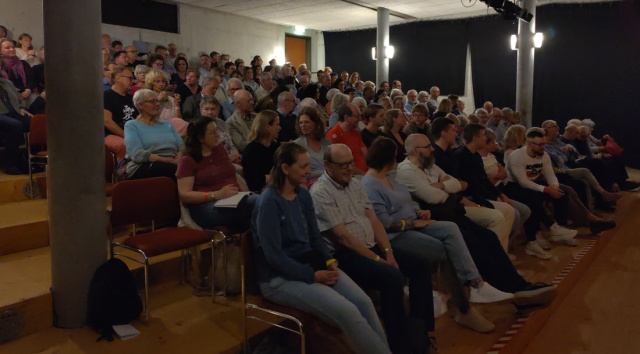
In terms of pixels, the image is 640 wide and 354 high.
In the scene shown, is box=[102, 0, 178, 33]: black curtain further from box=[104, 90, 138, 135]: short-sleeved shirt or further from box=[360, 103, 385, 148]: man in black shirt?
box=[360, 103, 385, 148]: man in black shirt

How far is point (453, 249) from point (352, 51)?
421 inches

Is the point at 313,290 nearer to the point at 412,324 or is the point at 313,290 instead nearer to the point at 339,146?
the point at 412,324

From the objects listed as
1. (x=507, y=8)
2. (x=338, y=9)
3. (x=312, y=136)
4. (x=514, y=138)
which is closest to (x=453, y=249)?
(x=312, y=136)

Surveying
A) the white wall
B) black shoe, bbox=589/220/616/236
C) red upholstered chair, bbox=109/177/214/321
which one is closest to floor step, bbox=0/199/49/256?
red upholstered chair, bbox=109/177/214/321

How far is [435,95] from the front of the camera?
989cm

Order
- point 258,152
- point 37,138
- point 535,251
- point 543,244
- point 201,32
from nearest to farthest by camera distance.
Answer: point 258,152
point 37,138
point 535,251
point 543,244
point 201,32

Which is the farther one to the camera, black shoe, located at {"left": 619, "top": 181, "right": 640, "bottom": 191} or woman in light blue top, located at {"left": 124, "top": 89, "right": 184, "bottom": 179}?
black shoe, located at {"left": 619, "top": 181, "right": 640, "bottom": 191}

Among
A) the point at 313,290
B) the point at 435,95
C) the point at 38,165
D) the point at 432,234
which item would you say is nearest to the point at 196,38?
the point at 435,95

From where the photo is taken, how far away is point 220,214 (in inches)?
121

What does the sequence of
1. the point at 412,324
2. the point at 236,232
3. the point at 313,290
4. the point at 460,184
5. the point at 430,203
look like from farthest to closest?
the point at 460,184, the point at 430,203, the point at 236,232, the point at 412,324, the point at 313,290

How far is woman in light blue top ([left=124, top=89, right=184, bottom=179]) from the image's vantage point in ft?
11.6

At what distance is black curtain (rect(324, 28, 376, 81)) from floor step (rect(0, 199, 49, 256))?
10424 mm

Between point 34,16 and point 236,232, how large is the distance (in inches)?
270

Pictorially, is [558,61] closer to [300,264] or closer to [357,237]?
[357,237]
